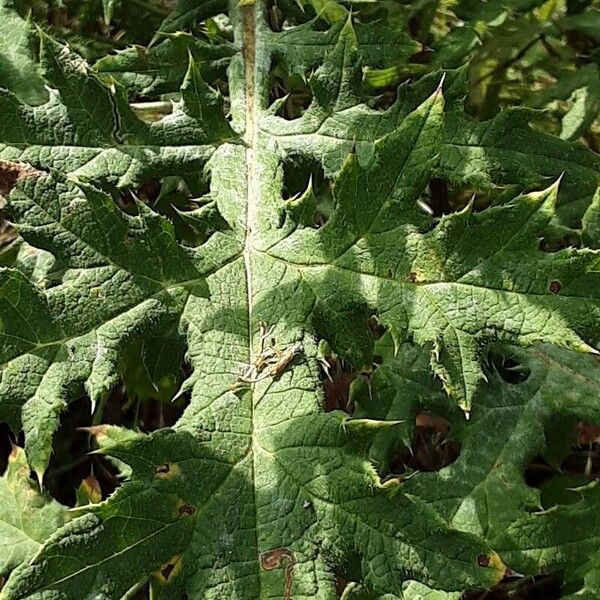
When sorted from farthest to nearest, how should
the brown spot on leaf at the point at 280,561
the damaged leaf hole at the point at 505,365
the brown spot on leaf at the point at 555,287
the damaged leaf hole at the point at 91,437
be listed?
the damaged leaf hole at the point at 91,437 → the damaged leaf hole at the point at 505,365 → the brown spot on leaf at the point at 555,287 → the brown spot on leaf at the point at 280,561

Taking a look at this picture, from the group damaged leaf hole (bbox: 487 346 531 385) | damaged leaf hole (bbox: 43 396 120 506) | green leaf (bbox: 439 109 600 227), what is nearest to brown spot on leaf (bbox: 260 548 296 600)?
damaged leaf hole (bbox: 487 346 531 385)

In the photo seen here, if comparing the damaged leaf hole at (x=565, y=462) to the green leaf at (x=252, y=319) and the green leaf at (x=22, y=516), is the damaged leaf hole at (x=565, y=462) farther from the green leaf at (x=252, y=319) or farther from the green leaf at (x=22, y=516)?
the green leaf at (x=22, y=516)

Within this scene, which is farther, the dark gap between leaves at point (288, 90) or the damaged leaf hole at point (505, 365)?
the dark gap between leaves at point (288, 90)

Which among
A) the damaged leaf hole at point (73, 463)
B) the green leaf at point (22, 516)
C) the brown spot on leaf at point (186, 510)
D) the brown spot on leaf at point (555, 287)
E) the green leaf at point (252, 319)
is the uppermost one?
the brown spot on leaf at point (555, 287)

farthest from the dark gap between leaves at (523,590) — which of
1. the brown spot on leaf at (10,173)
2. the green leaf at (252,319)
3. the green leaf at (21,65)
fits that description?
the green leaf at (21,65)

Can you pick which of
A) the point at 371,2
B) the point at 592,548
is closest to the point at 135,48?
the point at 371,2

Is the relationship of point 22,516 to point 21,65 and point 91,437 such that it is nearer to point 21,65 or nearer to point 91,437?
point 91,437

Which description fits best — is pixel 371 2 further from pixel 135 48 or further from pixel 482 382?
pixel 482 382
